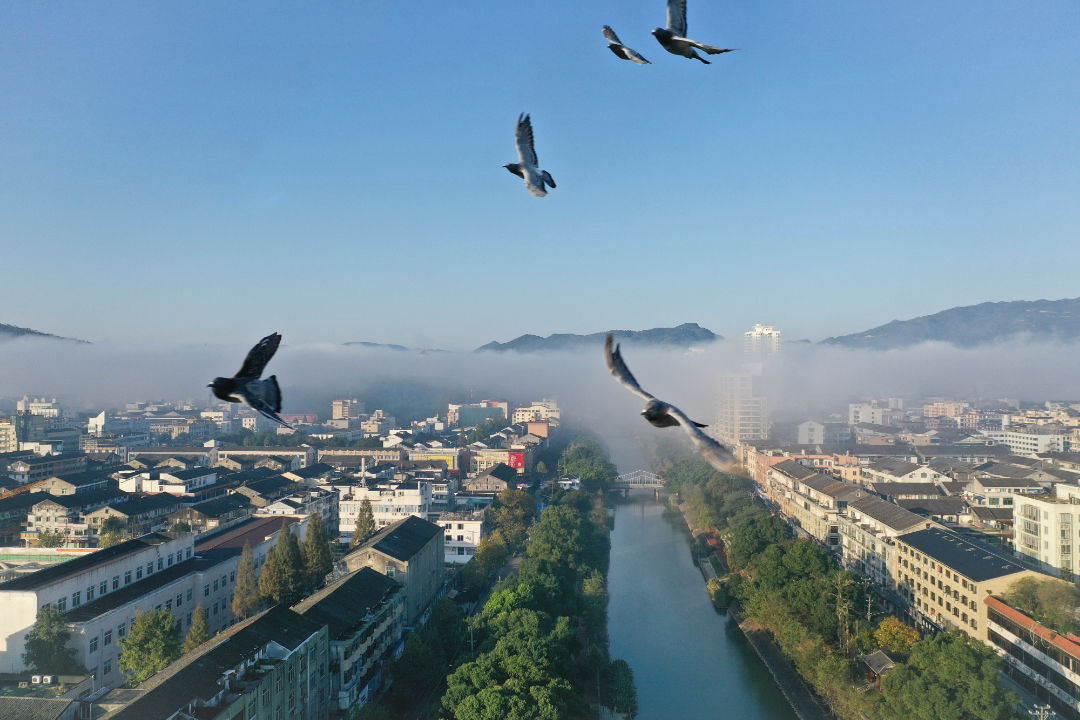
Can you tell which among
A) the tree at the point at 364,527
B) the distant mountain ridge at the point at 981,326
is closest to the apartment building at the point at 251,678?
the tree at the point at 364,527

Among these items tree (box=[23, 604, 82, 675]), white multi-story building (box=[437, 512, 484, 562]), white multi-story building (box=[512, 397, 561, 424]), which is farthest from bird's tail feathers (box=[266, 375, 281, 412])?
white multi-story building (box=[512, 397, 561, 424])

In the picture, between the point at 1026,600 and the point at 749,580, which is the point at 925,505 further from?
the point at 1026,600

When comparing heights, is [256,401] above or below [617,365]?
below

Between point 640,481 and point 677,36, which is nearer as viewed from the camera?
point 677,36

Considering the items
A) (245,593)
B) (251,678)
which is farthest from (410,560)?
(251,678)

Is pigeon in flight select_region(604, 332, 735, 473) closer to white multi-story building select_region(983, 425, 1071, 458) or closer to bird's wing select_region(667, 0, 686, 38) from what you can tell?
bird's wing select_region(667, 0, 686, 38)

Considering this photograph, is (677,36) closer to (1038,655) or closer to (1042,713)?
(1042,713)

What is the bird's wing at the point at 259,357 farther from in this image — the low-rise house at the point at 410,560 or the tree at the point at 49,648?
the low-rise house at the point at 410,560

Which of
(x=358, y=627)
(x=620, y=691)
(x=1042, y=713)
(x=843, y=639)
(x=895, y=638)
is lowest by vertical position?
(x=620, y=691)
